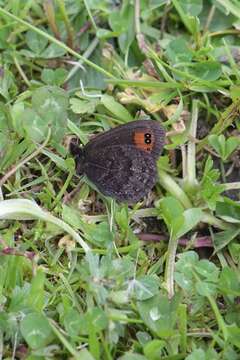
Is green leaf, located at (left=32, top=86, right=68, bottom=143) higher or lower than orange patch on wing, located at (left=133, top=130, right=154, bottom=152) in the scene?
higher

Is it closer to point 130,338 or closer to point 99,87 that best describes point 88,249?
point 130,338

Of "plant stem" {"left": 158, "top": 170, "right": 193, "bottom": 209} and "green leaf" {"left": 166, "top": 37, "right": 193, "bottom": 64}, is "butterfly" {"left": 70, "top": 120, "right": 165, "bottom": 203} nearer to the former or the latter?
"plant stem" {"left": 158, "top": 170, "right": 193, "bottom": 209}

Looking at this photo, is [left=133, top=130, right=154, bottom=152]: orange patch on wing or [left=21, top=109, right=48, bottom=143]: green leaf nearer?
[left=133, top=130, right=154, bottom=152]: orange patch on wing

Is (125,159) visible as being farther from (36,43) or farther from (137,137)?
(36,43)

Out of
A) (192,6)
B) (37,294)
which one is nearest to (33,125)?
(37,294)

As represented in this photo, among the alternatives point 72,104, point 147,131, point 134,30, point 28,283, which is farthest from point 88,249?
point 134,30

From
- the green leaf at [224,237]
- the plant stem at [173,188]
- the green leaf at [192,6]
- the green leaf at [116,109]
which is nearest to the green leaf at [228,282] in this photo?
the green leaf at [224,237]

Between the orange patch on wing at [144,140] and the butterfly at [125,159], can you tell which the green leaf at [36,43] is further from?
the orange patch on wing at [144,140]

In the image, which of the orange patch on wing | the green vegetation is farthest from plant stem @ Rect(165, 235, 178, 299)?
the orange patch on wing
